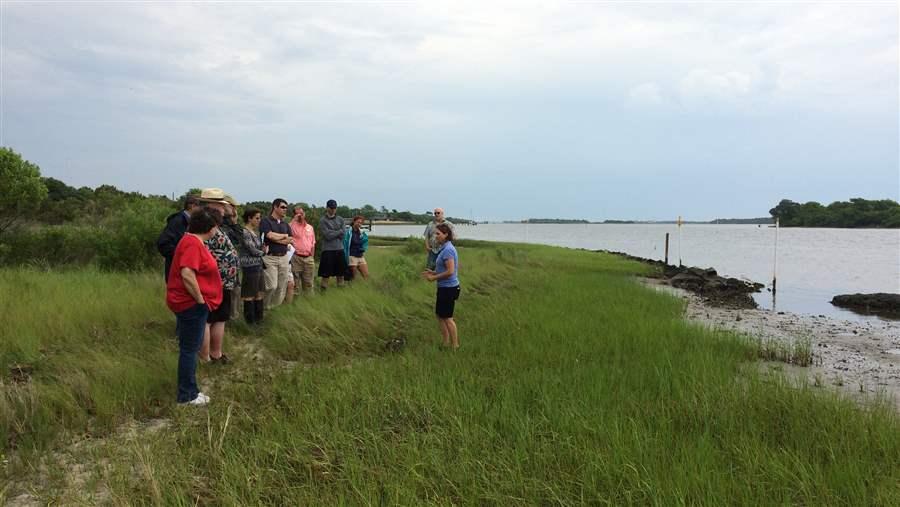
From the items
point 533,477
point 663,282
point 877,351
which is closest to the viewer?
point 533,477

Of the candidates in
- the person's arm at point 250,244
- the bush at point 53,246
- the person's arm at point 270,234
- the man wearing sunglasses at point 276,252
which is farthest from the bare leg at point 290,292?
the bush at point 53,246

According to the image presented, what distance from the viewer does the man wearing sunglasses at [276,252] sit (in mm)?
7734

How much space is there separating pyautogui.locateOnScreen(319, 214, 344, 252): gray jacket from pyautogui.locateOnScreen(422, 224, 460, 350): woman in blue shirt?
3328 mm

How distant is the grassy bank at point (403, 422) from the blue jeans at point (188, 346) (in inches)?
9.0

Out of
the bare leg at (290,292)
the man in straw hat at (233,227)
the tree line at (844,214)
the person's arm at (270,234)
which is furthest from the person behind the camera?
the tree line at (844,214)

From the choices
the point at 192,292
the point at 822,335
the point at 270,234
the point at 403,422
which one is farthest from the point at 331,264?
the point at 822,335

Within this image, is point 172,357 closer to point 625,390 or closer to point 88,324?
point 88,324

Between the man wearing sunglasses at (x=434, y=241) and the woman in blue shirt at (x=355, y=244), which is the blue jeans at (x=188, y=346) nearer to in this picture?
the man wearing sunglasses at (x=434, y=241)

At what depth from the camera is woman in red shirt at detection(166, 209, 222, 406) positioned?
4680 millimetres

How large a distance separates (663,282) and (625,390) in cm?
2061

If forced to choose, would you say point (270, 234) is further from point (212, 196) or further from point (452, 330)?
point (452, 330)

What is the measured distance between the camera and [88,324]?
21.8 ft

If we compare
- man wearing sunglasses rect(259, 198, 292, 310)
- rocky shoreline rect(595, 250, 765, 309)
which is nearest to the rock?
rocky shoreline rect(595, 250, 765, 309)

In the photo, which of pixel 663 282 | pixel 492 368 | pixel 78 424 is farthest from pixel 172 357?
pixel 663 282
